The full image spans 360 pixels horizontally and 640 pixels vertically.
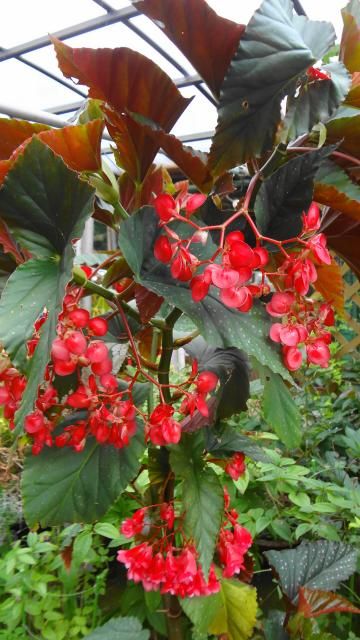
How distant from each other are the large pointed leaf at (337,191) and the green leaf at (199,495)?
0.95 feet

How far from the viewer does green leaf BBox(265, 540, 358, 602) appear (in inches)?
31.4

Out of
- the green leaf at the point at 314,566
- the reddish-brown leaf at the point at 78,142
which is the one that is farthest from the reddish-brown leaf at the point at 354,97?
the green leaf at the point at 314,566

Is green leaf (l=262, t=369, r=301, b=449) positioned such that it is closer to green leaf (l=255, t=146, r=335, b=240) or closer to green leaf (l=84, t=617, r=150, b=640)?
green leaf (l=255, t=146, r=335, b=240)

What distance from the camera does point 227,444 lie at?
62 cm

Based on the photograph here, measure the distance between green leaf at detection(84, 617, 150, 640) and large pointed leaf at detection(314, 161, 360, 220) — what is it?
22.2 inches

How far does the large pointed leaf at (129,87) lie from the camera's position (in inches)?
17.0

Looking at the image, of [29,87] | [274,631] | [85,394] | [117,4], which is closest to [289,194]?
[85,394]

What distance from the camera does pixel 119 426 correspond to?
18.8 inches

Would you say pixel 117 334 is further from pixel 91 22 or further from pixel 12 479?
pixel 91 22

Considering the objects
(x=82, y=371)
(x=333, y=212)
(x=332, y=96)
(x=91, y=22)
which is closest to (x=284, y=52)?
(x=332, y=96)

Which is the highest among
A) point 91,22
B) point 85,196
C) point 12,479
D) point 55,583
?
point 91,22

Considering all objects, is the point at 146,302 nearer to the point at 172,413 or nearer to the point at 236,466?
the point at 172,413

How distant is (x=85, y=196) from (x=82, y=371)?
20 centimetres

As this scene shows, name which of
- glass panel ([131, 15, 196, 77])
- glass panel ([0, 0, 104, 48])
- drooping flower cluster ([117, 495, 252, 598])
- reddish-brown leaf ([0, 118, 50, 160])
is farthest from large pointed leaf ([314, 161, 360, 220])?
glass panel ([0, 0, 104, 48])
